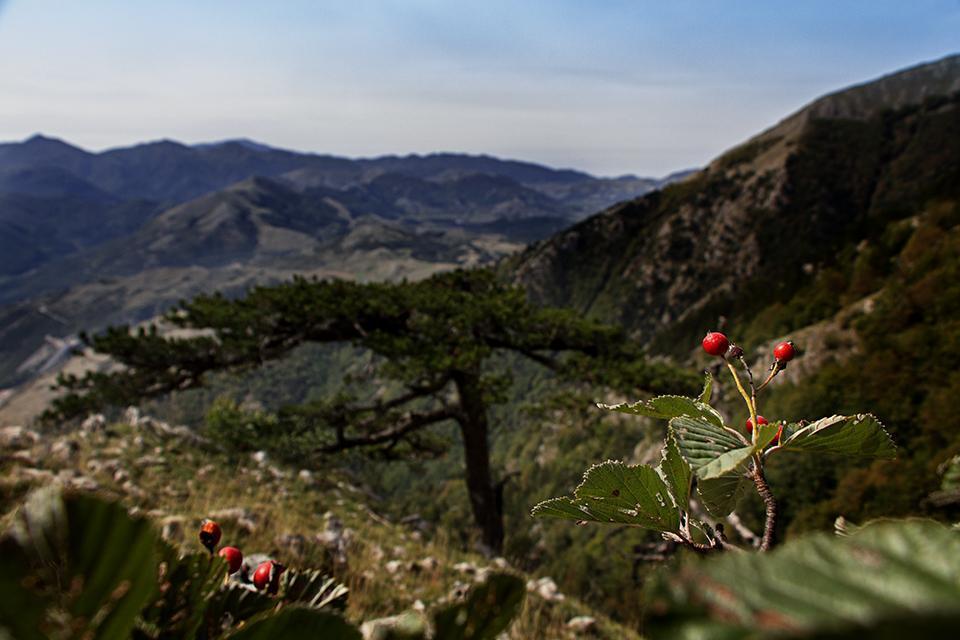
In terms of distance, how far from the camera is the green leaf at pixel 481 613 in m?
0.62

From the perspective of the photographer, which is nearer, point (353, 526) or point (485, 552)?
point (353, 526)

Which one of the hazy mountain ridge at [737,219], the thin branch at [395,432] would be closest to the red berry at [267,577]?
the thin branch at [395,432]

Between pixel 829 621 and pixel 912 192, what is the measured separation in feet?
514

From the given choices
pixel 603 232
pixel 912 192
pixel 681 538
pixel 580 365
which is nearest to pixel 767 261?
pixel 912 192

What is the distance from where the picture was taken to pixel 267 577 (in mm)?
1012

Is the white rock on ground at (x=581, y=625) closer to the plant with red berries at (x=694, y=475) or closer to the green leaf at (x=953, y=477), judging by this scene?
the green leaf at (x=953, y=477)

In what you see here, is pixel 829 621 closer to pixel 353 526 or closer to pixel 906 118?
pixel 353 526

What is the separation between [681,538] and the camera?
98 cm

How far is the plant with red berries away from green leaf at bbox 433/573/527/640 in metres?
0.30

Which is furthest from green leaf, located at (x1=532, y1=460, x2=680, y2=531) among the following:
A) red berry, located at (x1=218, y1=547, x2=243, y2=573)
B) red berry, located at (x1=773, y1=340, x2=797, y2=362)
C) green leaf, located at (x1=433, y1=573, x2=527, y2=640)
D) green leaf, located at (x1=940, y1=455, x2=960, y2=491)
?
green leaf, located at (x1=940, y1=455, x2=960, y2=491)

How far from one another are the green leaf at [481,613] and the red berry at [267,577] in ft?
1.64

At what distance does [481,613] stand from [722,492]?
20.7 inches

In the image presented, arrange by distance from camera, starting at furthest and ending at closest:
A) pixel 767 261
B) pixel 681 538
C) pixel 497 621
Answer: pixel 767 261 < pixel 681 538 < pixel 497 621

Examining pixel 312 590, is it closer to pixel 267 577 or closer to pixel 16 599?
pixel 267 577
